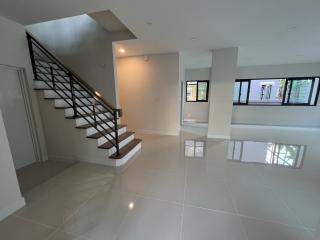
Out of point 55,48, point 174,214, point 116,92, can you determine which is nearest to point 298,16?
point 174,214

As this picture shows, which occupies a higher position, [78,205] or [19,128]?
[19,128]

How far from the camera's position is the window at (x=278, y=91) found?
593 centimetres

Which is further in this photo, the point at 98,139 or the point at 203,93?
the point at 203,93

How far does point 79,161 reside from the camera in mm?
2959

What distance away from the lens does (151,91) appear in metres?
4.88

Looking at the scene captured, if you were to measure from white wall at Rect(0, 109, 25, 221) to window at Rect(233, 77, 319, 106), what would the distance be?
22.5ft

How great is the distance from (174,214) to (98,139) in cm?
195

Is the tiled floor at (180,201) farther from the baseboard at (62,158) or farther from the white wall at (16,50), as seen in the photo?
the white wall at (16,50)

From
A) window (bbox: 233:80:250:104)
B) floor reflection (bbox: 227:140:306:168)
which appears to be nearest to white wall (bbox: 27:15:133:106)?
floor reflection (bbox: 227:140:306:168)

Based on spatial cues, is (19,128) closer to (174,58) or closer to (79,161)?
(79,161)

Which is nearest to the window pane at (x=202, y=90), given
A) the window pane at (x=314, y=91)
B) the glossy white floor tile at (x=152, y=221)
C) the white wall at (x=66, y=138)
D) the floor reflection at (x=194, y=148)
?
the floor reflection at (x=194, y=148)

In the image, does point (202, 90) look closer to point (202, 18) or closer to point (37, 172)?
point (202, 18)

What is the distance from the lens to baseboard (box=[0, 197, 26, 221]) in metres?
1.58

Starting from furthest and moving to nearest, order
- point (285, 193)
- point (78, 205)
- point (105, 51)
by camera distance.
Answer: point (105, 51), point (285, 193), point (78, 205)
